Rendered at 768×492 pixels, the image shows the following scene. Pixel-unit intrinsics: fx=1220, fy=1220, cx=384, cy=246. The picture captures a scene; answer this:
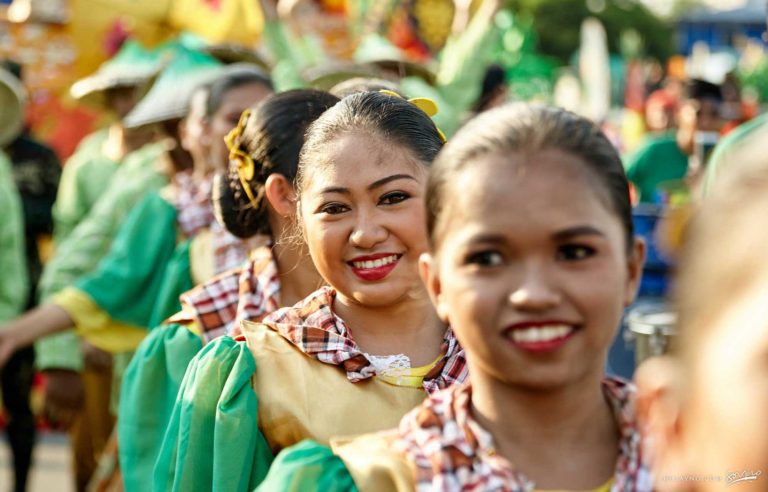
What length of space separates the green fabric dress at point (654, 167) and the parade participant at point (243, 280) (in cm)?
425

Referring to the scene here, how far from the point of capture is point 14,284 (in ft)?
18.9

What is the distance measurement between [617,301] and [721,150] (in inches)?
89.8

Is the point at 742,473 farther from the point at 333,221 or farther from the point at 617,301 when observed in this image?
the point at 333,221

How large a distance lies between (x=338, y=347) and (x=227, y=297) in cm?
84

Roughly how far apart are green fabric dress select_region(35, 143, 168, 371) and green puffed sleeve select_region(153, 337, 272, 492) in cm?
223

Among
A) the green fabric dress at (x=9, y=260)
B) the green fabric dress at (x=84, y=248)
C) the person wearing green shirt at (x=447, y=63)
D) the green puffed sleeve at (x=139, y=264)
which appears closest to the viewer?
the green puffed sleeve at (x=139, y=264)

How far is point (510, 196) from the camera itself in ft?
5.56

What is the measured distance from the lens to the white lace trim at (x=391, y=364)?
2.50m

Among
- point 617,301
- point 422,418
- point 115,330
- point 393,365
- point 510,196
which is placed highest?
point 510,196

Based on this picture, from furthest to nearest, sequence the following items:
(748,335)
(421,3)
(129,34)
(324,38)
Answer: (421,3) → (324,38) → (129,34) → (748,335)

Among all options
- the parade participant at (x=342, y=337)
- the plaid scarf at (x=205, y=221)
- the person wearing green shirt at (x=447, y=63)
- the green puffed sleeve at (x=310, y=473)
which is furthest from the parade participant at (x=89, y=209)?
the green puffed sleeve at (x=310, y=473)

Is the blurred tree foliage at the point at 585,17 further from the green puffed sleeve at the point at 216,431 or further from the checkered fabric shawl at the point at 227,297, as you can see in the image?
the green puffed sleeve at the point at 216,431

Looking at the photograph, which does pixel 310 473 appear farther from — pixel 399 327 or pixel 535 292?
pixel 399 327

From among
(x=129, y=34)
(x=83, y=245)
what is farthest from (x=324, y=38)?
(x=83, y=245)
